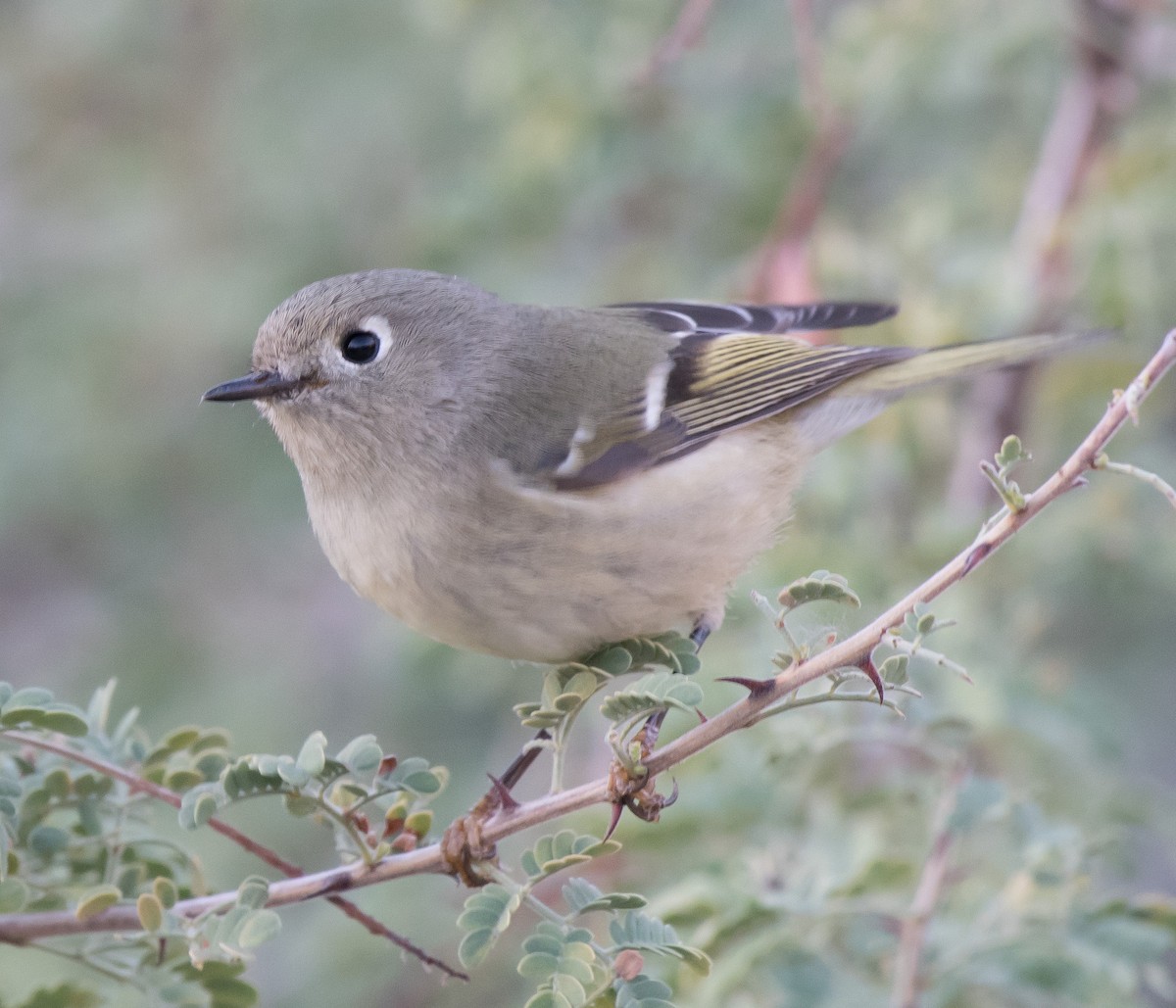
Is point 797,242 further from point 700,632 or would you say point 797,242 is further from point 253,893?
point 253,893

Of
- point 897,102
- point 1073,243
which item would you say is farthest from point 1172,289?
point 897,102

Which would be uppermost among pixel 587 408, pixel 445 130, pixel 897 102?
pixel 445 130

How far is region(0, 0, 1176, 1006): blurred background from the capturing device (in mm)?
2561

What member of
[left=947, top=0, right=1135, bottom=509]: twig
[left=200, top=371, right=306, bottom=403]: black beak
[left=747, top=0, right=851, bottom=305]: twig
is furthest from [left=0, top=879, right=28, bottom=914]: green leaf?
[left=947, top=0, right=1135, bottom=509]: twig

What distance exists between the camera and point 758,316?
2.48 metres

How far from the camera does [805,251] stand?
2.64 meters

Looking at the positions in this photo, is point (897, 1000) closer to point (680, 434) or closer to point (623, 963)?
point (623, 963)

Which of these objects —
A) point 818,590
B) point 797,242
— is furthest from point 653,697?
point 797,242

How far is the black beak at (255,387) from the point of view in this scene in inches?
75.4

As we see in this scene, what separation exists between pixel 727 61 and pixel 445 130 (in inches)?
57.1

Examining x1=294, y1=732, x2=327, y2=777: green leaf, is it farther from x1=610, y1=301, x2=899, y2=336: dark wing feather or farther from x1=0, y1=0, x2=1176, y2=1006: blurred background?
x1=610, y1=301, x2=899, y2=336: dark wing feather

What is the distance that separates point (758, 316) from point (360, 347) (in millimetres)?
746

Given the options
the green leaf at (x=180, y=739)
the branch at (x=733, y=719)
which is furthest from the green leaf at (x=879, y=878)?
the green leaf at (x=180, y=739)

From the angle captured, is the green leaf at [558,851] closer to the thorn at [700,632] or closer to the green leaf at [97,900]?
the green leaf at [97,900]
